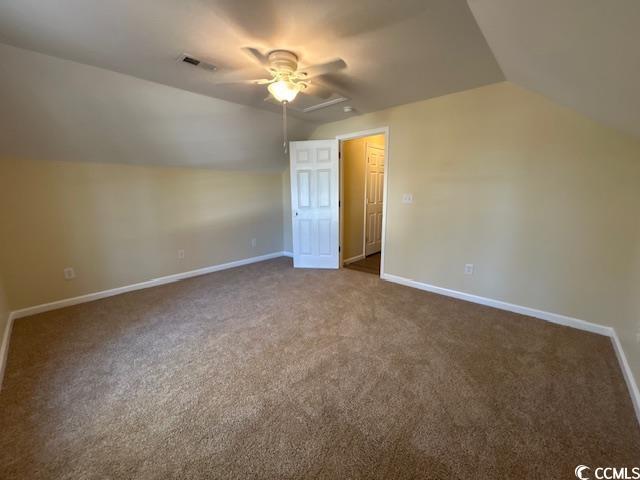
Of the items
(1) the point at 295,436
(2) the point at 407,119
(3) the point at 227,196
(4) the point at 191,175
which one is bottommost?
(1) the point at 295,436

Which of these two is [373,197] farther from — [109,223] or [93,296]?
[93,296]

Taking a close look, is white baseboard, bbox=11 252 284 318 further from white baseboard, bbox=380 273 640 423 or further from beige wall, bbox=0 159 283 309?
white baseboard, bbox=380 273 640 423

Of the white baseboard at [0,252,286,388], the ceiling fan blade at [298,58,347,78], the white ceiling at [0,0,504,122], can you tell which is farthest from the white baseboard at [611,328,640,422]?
the white baseboard at [0,252,286,388]

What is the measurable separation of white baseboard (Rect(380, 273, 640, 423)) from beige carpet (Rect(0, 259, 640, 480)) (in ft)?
0.21

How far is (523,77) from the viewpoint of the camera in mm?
2123

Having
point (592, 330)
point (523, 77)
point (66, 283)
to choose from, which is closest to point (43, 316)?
point (66, 283)

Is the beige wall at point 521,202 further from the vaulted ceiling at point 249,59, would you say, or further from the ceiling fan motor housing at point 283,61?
the ceiling fan motor housing at point 283,61

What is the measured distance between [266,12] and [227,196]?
10.0 ft

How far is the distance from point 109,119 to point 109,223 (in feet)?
4.04

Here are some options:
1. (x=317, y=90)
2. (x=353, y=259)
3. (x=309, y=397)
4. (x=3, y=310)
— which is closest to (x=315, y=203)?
(x=353, y=259)

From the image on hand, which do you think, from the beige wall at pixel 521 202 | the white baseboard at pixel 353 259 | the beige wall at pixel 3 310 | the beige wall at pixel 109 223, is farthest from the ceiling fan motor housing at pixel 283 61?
the white baseboard at pixel 353 259

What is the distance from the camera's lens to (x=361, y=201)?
4.84m

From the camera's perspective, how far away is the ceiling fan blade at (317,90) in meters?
2.66

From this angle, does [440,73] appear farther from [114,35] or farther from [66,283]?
[66,283]
